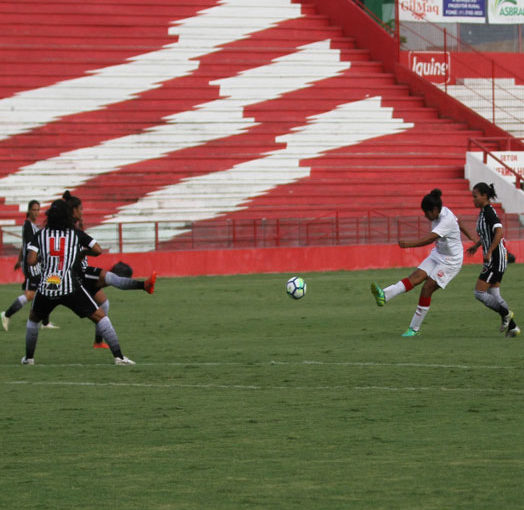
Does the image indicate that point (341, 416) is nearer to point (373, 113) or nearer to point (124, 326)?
point (124, 326)

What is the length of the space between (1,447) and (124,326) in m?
9.44

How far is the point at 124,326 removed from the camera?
57.7 ft

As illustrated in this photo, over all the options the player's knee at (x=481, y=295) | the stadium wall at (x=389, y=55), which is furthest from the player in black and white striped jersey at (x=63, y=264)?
the stadium wall at (x=389, y=55)

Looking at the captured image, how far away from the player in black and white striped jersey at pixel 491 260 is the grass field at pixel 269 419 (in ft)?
1.29

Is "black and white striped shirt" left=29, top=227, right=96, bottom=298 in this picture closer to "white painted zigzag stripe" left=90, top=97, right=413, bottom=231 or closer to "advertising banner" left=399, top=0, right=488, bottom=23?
"white painted zigzag stripe" left=90, top=97, right=413, bottom=231

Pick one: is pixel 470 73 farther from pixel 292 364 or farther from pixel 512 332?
pixel 292 364

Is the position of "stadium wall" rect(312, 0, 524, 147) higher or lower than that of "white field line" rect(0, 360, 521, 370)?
higher

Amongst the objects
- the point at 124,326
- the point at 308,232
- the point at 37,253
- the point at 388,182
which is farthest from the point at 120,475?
the point at 388,182

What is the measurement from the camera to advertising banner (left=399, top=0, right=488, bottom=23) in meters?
40.2

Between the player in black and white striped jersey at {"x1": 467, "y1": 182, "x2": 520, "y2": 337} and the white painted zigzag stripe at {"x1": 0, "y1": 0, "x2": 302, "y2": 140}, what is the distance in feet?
67.9

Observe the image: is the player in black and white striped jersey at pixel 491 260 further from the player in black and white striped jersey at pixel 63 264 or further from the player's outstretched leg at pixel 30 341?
the player's outstretched leg at pixel 30 341

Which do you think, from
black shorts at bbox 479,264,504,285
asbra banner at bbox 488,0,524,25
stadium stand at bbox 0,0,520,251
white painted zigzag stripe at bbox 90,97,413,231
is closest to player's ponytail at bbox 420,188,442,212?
black shorts at bbox 479,264,504,285

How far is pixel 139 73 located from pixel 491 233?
22.8 metres

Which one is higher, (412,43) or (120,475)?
(412,43)
